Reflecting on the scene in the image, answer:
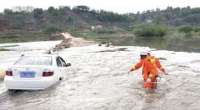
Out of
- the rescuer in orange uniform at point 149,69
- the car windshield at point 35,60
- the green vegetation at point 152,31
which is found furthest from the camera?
the green vegetation at point 152,31

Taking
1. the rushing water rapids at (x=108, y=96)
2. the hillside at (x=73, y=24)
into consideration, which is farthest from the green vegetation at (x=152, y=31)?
the rushing water rapids at (x=108, y=96)

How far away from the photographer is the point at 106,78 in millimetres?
11570

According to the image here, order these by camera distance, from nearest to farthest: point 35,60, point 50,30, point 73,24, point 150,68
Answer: point 150,68
point 35,60
point 50,30
point 73,24

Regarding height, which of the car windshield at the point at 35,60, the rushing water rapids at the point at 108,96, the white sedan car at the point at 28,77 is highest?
the car windshield at the point at 35,60

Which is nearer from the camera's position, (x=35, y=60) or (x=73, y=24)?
(x=35, y=60)

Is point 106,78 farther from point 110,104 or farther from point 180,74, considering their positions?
point 110,104

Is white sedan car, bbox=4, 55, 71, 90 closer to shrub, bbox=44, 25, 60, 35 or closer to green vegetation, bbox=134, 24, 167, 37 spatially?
green vegetation, bbox=134, 24, 167, 37

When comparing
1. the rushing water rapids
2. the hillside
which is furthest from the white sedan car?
the hillside

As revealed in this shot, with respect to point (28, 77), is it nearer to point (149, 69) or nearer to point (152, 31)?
point (149, 69)

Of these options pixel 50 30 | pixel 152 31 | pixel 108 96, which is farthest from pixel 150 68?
pixel 50 30

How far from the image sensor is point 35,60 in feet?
30.4

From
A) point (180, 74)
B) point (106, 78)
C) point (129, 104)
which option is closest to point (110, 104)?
point (129, 104)

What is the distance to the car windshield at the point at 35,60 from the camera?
908 centimetres

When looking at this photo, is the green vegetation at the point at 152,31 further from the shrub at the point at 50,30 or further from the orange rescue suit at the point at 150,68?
the orange rescue suit at the point at 150,68
